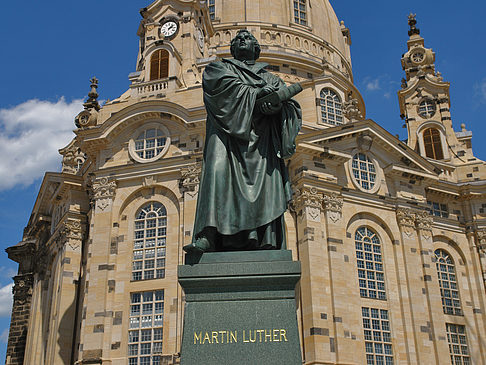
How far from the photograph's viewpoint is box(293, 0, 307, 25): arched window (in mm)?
47656

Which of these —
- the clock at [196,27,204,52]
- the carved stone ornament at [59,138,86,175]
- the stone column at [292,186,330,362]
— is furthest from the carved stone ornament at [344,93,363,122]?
the carved stone ornament at [59,138,86,175]

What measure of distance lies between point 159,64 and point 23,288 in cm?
1949

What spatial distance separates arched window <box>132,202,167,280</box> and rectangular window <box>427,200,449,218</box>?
1659 centimetres

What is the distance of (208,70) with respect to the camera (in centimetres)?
830

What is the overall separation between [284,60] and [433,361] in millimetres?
23593

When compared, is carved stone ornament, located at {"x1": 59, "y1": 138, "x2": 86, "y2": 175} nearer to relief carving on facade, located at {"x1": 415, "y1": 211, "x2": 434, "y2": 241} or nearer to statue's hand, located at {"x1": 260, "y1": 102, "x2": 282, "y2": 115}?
relief carving on facade, located at {"x1": 415, "y1": 211, "x2": 434, "y2": 241}

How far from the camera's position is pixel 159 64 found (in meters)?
34.9

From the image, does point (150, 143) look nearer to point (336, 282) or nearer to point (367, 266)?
point (336, 282)

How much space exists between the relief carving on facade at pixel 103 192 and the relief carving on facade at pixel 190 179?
3.75 m

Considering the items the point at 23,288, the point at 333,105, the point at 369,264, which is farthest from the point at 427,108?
the point at 23,288

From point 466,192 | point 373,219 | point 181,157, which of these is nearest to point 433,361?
point 373,219

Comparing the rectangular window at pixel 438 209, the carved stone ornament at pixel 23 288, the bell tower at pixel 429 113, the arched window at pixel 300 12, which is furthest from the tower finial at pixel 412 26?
the carved stone ornament at pixel 23 288

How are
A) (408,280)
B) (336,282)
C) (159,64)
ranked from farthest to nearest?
1. (159,64)
2. (408,280)
3. (336,282)

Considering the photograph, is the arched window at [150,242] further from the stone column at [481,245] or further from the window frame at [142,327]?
the stone column at [481,245]
